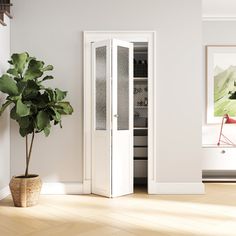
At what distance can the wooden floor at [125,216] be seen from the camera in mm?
3455

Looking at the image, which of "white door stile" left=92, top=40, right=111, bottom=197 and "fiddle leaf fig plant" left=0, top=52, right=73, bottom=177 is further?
"white door stile" left=92, top=40, right=111, bottom=197

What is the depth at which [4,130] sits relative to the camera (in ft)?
16.1

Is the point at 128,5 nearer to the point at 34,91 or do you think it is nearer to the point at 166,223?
the point at 34,91

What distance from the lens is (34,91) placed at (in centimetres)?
441

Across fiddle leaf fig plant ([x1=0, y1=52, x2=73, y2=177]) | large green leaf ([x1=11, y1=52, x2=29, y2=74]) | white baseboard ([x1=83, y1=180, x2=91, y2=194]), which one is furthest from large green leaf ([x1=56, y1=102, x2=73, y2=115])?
white baseboard ([x1=83, y1=180, x2=91, y2=194])

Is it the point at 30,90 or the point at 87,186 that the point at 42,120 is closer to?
the point at 30,90

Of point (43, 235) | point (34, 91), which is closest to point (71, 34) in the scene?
point (34, 91)

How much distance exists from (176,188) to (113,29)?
2.44 metres

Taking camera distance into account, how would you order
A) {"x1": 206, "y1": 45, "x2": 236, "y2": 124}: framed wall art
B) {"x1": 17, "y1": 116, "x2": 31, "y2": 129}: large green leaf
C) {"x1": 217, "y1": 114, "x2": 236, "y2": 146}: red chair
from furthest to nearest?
{"x1": 206, "y1": 45, "x2": 236, "y2": 124}: framed wall art → {"x1": 217, "y1": 114, "x2": 236, "y2": 146}: red chair → {"x1": 17, "y1": 116, "x2": 31, "y2": 129}: large green leaf

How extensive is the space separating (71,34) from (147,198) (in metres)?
2.53

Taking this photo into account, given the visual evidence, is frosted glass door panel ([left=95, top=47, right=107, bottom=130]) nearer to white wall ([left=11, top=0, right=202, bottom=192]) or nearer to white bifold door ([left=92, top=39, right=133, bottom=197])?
white bifold door ([left=92, top=39, right=133, bottom=197])

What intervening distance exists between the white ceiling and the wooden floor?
2962 millimetres

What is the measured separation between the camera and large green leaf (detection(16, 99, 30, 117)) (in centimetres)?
417

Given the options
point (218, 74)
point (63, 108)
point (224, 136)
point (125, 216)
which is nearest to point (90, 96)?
point (63, 108)
